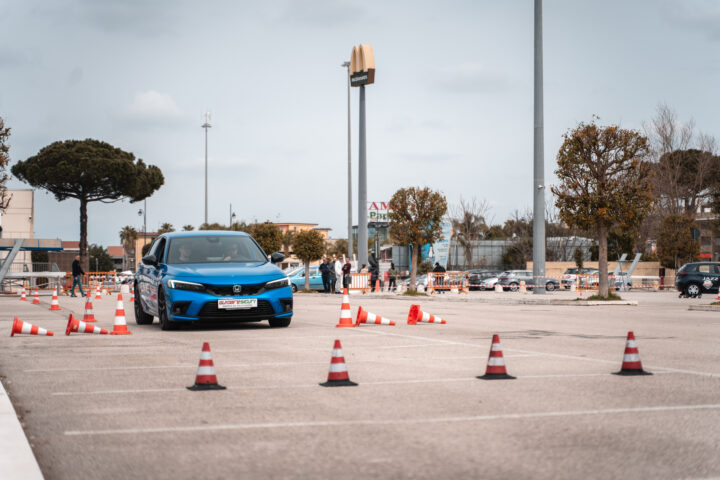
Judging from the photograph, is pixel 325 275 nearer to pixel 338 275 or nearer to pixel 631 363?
pixel 338 275

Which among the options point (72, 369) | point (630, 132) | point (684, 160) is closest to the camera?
point (72, 369)

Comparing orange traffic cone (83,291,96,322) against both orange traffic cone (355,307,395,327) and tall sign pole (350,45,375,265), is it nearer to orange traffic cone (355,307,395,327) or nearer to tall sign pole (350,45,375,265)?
orange traffic cone (355,307,395,327)

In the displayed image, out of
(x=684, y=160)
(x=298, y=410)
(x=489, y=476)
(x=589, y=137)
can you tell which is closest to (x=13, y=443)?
(x=298, y=410)

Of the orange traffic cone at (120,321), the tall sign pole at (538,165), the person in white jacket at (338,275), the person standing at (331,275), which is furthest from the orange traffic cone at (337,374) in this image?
the person standing at (331,275)

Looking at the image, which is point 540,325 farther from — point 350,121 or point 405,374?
point 350,121

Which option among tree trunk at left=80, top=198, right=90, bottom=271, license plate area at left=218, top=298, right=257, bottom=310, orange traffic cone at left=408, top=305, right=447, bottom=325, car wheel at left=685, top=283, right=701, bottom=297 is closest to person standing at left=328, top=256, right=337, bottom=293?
car wheel at left=685, top=283, right=701, bottom=297

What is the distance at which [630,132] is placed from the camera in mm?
28969

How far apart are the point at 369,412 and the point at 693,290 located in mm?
33659

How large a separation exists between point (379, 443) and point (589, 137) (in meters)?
25.3

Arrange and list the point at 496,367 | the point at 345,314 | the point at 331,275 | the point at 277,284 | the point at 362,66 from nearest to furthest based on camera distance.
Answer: the point at 496,367, the point at 277,284, the point at 345,314, the point at 331,275, the point at 362,66

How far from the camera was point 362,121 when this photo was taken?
169 feet


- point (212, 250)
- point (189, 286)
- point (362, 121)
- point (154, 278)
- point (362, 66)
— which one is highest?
point (362, 66)

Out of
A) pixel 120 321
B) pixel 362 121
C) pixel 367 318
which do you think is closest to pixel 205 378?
pixel 120 321

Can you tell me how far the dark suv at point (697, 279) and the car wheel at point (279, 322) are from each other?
2639 centimetres
